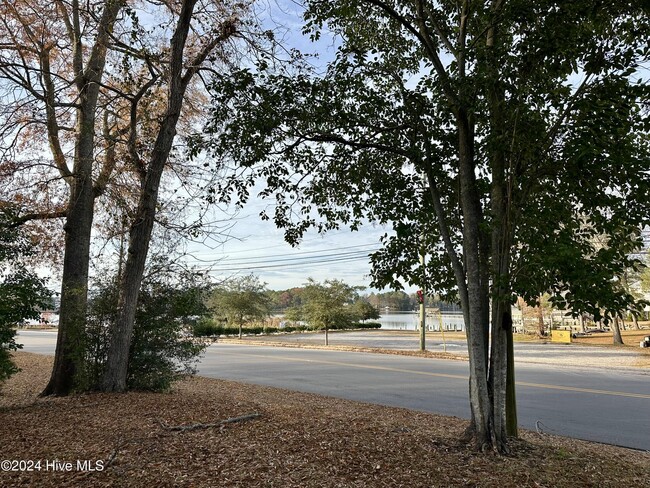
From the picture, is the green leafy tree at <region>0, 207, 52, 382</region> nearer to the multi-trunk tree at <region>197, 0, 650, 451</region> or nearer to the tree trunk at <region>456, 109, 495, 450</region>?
the multi-trunk tree at <region>197, 0, 650, 451</region>

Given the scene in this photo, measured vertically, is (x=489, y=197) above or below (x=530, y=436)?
above

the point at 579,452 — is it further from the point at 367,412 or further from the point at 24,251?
the point at 24,251

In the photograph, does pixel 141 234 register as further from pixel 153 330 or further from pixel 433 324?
pixel 433 324

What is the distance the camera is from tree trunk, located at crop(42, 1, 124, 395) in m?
8.55

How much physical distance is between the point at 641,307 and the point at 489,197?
2352mm

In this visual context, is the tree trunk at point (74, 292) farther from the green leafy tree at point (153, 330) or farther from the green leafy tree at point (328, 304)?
the green leafy tree at point (328, 304)

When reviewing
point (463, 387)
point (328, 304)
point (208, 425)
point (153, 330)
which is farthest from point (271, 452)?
point (328, 304)

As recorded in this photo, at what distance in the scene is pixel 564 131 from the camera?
4.91 metres

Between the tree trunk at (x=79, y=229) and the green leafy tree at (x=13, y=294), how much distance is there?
0.71 metres

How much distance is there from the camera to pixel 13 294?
729cm

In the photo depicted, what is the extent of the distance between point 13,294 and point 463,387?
10.2 m

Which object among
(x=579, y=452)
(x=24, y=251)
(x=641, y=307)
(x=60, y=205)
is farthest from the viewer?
(x=60, y=205)

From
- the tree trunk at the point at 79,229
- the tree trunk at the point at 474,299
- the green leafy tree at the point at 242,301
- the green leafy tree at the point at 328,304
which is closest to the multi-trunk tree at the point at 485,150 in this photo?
the tree trunk at the point at 474,299

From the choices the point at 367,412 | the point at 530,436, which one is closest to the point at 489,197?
the point at 530,436
